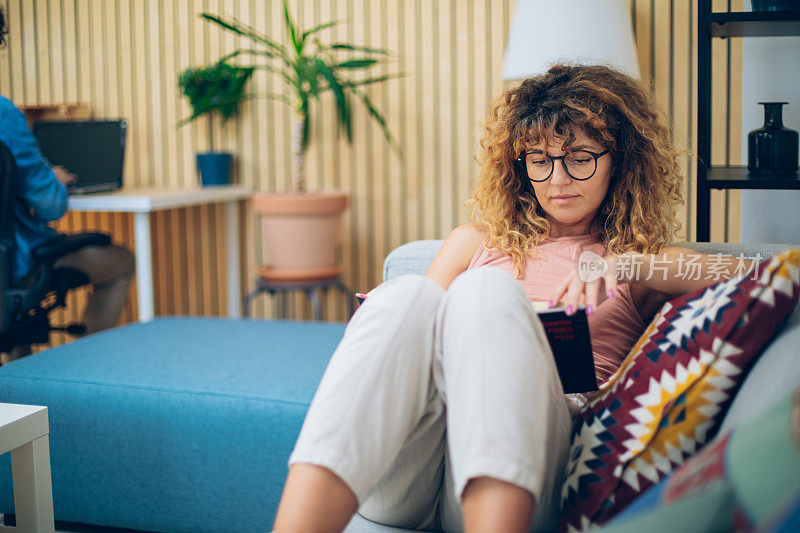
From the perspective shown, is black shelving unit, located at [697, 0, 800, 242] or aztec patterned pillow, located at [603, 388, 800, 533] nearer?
aztec patterned pillow, located at [603, 388, 800, 533]

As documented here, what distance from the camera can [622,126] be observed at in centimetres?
143

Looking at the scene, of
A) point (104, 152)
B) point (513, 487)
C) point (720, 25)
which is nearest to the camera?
point (513, 487)

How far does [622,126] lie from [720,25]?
2.19 ft

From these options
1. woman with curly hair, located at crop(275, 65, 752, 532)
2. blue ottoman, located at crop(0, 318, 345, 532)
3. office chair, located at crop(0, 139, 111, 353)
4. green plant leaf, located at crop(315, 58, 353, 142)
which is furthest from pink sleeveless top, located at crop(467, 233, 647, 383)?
green plant leaf, located at crop(315, 58, 353, 142)

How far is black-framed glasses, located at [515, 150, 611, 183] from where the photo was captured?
139 cm

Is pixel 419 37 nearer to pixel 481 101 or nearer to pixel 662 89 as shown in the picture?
pixel 481 101

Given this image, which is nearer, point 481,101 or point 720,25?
point 720,25

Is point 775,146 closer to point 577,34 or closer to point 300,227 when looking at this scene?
point 577,34

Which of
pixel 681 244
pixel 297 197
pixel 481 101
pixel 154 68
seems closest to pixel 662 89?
pixel 481 101

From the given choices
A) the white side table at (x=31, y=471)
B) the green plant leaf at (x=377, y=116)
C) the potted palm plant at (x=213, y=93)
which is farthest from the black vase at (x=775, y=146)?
the potted palm plant at (x=213, y=93)

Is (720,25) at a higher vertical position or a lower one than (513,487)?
higher

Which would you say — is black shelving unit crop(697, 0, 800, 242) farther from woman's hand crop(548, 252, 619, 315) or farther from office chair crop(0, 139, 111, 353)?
office chair crop(0, 139, 111, 353)

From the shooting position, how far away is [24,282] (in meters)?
2.28

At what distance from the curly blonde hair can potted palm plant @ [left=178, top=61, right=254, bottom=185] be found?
6.37ft
